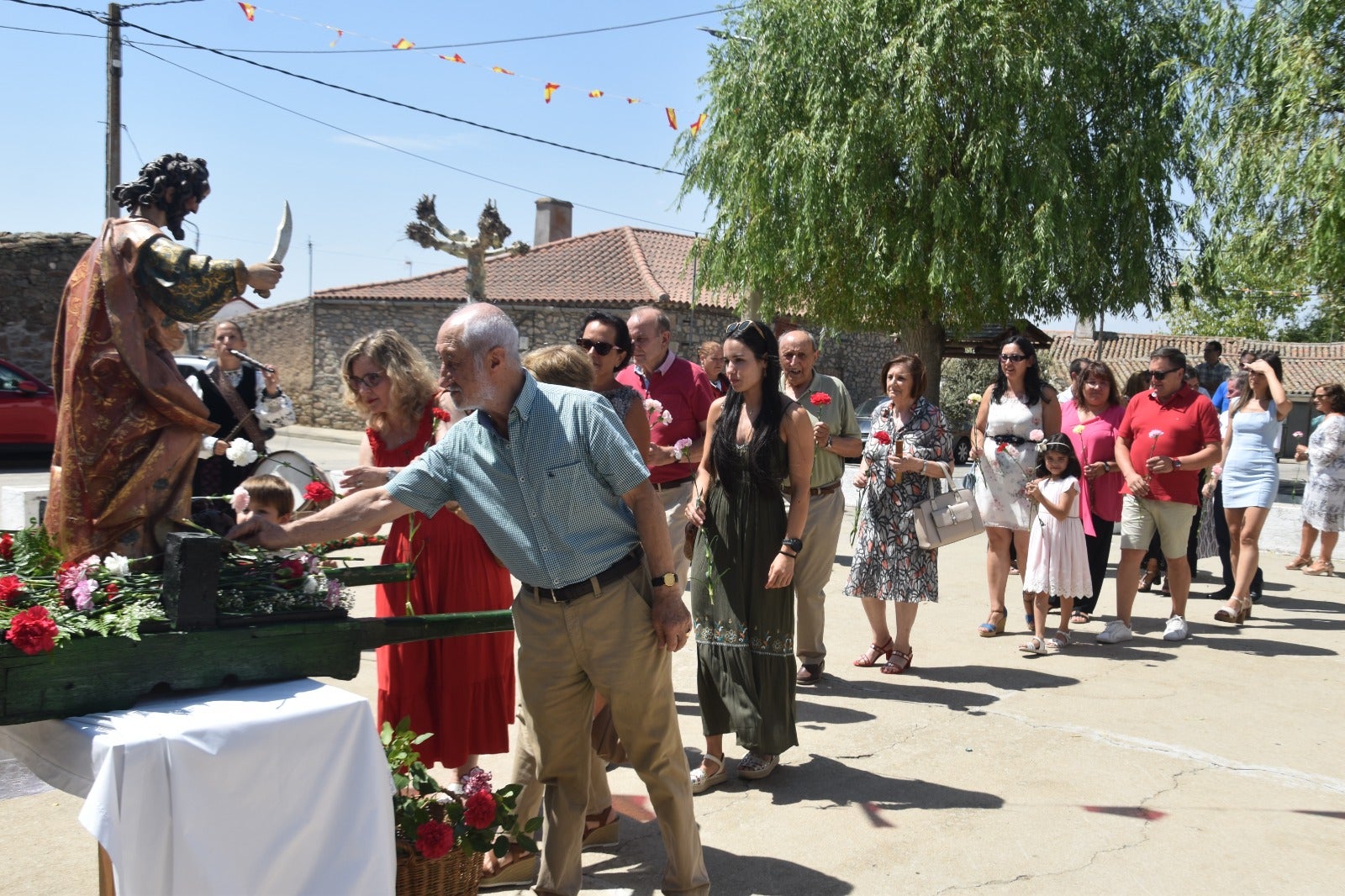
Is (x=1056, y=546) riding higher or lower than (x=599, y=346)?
lower

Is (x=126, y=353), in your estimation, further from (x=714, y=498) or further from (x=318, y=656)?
(x=714, y=498)

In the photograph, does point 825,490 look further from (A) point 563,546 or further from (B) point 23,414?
(B) point 23,414

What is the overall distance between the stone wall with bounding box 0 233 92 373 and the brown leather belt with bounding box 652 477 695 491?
20704 millimetres

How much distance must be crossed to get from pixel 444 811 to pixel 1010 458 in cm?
537

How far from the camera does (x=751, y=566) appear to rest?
4.72 metres

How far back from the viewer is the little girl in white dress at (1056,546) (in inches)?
286

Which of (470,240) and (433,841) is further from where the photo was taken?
(470,240)

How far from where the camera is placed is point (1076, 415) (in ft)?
29.0

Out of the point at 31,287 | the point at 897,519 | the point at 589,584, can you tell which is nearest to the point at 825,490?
the point at 897,519

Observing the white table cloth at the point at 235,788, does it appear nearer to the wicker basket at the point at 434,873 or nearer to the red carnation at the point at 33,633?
the red carnation at the point at 33,633

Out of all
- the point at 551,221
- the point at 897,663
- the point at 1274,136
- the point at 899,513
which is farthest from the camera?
the point at 551,221

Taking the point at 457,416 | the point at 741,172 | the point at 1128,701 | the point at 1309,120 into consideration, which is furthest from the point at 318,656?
the point at 741,172

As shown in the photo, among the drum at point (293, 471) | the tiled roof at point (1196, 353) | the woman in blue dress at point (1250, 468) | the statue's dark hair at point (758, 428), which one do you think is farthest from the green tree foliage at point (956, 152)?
the tiled roof at point (1196, 353)

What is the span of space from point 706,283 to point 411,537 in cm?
1731
